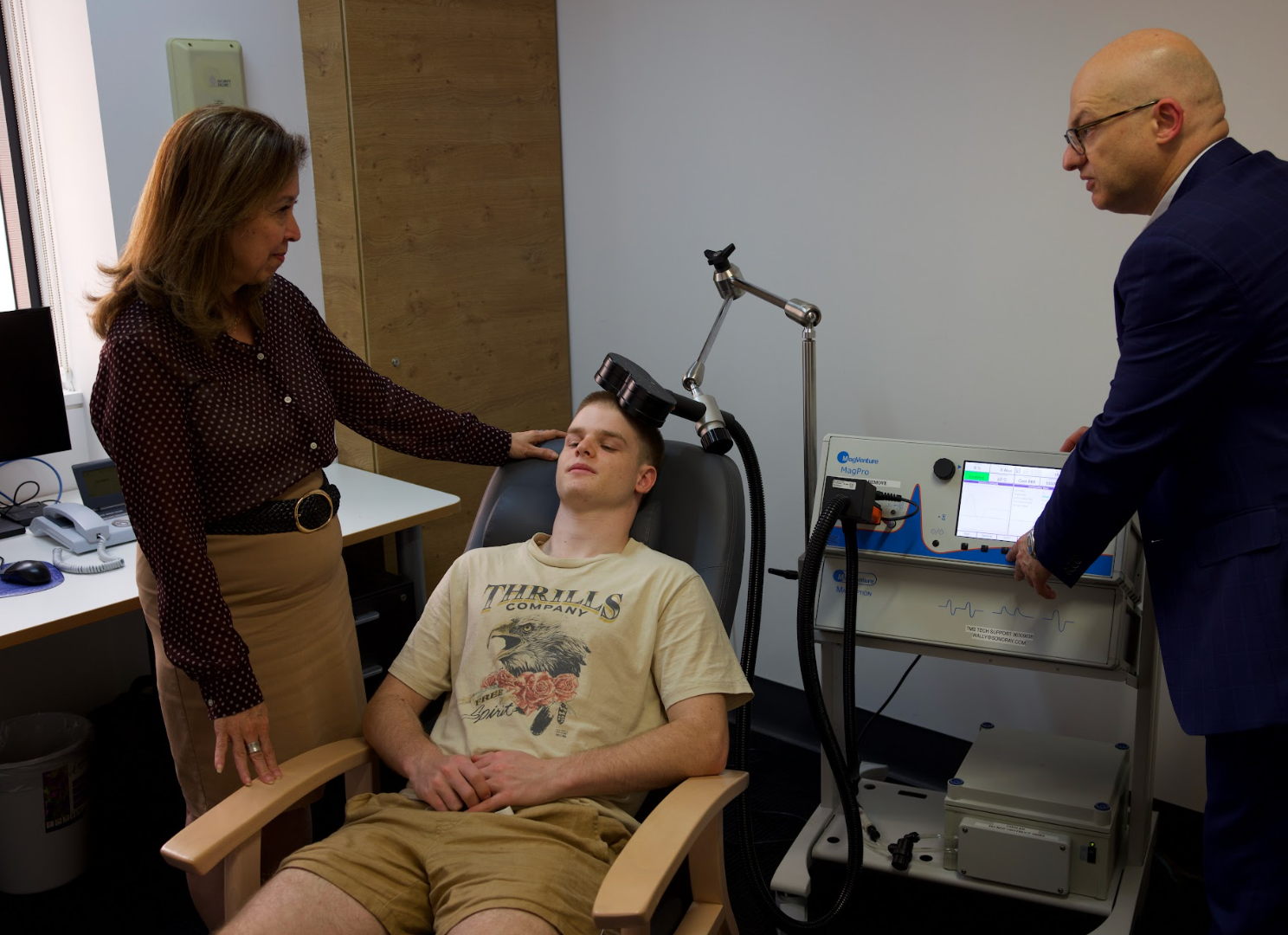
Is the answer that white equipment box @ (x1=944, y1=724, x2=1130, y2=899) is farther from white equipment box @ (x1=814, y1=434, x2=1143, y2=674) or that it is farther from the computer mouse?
the computer mouse

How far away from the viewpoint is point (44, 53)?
2.78m

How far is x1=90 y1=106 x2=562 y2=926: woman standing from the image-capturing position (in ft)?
5.16

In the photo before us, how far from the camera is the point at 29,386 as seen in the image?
257cm

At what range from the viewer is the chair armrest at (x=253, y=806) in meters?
1.43

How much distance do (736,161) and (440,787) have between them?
1.83 meters

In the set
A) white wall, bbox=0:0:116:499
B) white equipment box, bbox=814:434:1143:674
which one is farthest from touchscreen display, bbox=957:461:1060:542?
white wall, bbox=0:0:116:499

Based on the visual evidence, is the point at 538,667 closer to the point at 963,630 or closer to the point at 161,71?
the point at 963,630

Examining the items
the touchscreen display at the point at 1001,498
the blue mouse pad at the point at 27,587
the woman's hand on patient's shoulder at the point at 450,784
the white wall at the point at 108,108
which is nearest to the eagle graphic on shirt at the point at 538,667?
the woman's hand on patient's shoulder at the point at 450,784

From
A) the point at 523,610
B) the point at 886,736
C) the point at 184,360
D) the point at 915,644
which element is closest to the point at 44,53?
the point at 184,360

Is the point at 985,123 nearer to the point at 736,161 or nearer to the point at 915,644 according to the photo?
the point at 736,161

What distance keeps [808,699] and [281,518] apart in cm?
107

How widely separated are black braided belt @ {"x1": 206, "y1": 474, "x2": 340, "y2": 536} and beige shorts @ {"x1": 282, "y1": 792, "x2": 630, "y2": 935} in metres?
0.46

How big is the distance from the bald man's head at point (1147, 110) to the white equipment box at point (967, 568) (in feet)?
1.80

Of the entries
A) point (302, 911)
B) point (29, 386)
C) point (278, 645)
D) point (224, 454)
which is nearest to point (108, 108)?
point (29, 386)
